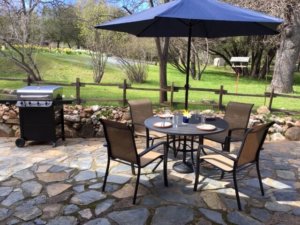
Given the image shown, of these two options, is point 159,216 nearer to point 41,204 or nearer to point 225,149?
point 41,204

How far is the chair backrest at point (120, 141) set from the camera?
9.21 ft

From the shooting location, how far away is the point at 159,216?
8.93 ft

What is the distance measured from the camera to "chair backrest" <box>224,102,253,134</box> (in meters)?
4.10

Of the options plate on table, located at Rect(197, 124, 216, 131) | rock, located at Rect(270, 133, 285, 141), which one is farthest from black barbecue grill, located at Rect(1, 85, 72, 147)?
rock, located at Rect(270, 133, 285, 141)

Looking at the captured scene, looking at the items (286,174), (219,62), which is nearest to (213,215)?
(286,174)

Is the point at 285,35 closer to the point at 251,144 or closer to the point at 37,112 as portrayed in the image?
the point at 251,144

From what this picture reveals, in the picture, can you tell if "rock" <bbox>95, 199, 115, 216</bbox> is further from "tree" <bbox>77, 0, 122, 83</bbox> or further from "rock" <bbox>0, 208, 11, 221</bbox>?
"tree" <bbox>77, 0, 122, 83</bbox>

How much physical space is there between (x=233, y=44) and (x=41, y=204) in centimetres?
2004

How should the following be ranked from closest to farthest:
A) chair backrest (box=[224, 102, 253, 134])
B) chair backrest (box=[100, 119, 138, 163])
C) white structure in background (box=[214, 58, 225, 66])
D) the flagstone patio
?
the flagstone patio
chair backrest (box=[100, 119, 138, 163])
chair backrest (box=[224, 102, 253, 134])
white structure in background (box=[214, 58, 225, 66])

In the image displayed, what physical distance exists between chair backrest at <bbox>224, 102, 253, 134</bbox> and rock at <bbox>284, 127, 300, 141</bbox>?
183cm

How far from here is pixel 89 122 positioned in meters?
5.62

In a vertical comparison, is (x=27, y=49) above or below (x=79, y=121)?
above

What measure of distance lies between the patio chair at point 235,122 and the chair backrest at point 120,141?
145 centimetres

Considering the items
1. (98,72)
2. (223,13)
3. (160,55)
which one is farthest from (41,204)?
(98,72)
